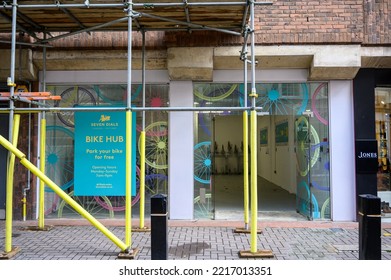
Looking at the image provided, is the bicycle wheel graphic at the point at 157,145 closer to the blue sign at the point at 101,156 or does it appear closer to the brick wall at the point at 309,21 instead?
the blue sign at the point at 101,156

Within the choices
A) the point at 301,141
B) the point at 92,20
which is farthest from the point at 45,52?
the point at 301,141

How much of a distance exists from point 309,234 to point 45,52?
687cm

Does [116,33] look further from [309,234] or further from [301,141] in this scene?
[309,234]

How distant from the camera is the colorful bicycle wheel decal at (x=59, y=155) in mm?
8805

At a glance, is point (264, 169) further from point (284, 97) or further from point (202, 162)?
point (202, 162)

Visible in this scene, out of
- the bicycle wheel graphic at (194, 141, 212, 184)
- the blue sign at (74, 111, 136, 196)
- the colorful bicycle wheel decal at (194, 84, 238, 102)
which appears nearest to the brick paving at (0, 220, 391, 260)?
the blue sign at (74, 111, 136, 196)

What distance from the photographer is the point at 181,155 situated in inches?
335

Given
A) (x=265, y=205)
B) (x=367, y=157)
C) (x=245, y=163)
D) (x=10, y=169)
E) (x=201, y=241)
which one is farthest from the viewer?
(x=265, y=205)

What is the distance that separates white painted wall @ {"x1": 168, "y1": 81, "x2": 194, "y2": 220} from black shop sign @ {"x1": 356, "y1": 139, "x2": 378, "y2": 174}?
3813 millimetres

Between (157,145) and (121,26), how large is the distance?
2797 millimetres

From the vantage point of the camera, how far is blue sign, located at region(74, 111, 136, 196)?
333 inches

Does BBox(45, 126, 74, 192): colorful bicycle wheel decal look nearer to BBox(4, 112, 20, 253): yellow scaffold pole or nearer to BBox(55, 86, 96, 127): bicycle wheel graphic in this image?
BBox(55, 86, 96, 127): bicycle wheel graphic

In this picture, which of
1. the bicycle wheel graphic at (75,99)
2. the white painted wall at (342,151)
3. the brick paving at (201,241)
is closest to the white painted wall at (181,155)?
the brick paving at (201,241)

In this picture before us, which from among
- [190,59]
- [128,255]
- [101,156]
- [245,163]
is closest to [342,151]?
[245,163]
